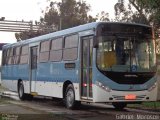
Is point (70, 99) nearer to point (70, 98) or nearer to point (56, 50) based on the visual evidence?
point (70, 98)

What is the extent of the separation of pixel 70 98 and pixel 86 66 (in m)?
1.87

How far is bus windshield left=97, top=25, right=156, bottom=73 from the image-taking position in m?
16.8

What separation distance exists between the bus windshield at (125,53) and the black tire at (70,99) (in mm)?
2362

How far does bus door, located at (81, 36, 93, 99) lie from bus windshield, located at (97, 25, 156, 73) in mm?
619

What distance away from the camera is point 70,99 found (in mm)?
18969

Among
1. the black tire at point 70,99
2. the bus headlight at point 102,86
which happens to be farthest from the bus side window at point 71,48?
the bus headlight at point 102,86

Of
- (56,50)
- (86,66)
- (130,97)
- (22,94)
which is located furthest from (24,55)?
(130,97)

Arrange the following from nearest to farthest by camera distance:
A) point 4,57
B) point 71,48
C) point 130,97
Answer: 1. point 130,97
2. point 71,48
3. point 4,57

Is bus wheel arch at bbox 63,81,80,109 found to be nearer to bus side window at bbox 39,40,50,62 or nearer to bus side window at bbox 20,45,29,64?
bus side window at bbox 39,40,50,62

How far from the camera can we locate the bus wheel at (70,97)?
61.3 feet

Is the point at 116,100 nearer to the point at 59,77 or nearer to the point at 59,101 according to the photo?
the point at 59,77

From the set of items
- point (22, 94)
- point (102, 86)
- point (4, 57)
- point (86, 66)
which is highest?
point (4, 57)

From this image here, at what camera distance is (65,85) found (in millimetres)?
19609

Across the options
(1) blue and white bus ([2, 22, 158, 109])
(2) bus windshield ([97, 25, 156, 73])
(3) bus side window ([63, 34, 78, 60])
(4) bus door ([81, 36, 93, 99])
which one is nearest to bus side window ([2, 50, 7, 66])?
(1) blue and white bus ([2, 22, 158, 109])
